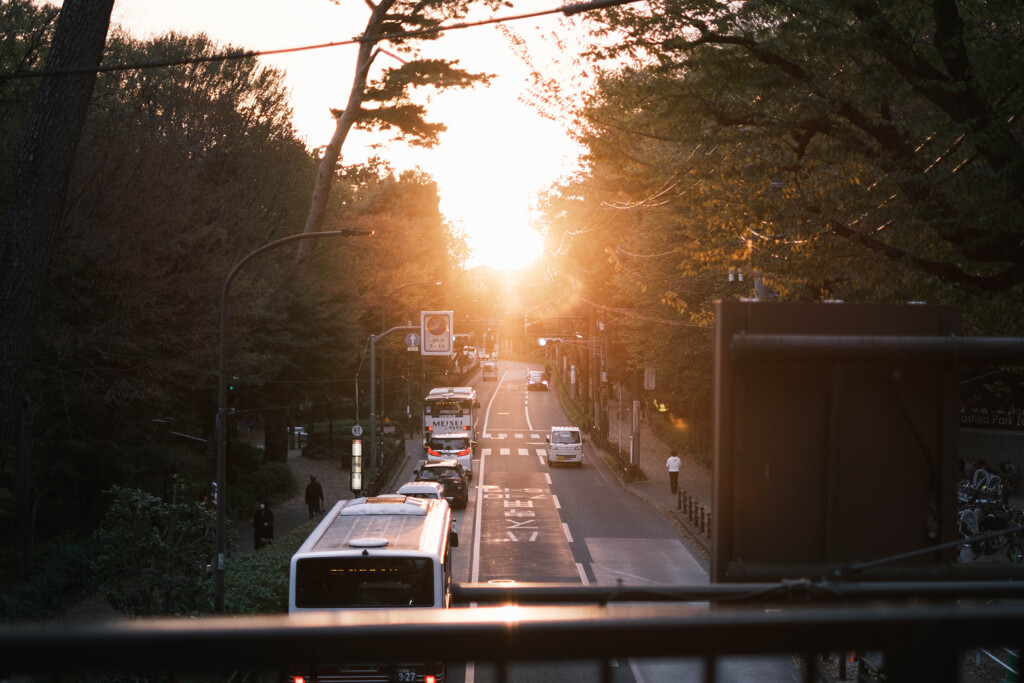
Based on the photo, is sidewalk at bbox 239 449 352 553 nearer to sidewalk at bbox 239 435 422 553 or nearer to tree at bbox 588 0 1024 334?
sidewalk at bbox 239 435 422 553

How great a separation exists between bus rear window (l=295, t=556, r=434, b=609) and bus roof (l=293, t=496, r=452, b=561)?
0.16 m

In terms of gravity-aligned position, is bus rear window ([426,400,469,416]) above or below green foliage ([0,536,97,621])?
above

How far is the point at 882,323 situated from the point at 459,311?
277ft

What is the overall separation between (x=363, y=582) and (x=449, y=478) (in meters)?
21.9

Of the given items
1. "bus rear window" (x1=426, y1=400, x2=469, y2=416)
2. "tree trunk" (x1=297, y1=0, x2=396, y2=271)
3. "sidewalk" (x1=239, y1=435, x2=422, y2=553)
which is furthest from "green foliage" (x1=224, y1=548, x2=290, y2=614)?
"bus rear window" (x1=426, y1=400, x2=469, y2=416)

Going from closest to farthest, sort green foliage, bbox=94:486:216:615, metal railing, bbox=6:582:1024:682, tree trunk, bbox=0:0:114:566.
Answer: metal railing, bbox=6:582:1024:682
tree trunk, bbox=0:0:114:566
green foliage, bbox=94:486:216:615

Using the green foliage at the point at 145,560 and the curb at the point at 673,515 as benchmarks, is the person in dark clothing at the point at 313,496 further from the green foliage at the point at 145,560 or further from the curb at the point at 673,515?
the green foliage at the point at 145,560

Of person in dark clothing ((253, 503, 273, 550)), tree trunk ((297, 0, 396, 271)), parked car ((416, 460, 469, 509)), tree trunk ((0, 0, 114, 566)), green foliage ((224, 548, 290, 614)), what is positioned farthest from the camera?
tree trunk ((297, 0, 396, 271))

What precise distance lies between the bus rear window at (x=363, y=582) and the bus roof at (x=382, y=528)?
0.16m

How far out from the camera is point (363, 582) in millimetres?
13383

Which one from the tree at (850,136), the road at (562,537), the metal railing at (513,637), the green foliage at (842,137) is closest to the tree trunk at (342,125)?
the road at (562,537)

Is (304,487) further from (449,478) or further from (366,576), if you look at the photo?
(366,576)

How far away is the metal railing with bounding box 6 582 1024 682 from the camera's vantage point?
2449mm

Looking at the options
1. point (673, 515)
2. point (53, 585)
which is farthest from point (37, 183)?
point (673, 515)
